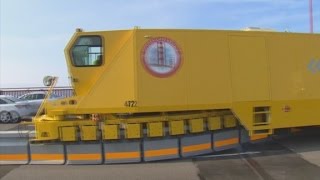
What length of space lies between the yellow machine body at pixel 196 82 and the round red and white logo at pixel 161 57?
0.02m

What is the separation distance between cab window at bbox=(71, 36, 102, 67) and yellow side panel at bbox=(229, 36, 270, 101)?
123 inches

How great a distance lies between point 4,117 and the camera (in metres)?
22.2

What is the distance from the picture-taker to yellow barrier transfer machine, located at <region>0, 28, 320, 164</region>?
11297mm

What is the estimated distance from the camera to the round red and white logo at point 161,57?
37.4ft

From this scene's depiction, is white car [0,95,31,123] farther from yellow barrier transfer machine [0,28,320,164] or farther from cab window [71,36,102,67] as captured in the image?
cab window [71,36,102,67]

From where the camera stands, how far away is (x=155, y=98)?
1141cm

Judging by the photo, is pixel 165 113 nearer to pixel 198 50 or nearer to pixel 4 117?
pixel 198 50

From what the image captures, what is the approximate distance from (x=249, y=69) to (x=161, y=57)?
7.30 feet

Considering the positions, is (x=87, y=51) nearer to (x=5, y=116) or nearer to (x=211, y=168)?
(x=211, y=168)

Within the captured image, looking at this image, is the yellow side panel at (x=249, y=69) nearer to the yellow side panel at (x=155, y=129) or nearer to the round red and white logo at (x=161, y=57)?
the round red and white logo at (x=161, y=57)

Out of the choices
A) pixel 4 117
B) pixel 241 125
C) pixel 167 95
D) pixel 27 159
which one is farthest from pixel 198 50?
A: pixel 4 117

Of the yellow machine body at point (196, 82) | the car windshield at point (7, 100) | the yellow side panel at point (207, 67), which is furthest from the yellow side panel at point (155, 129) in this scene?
the car windshield at point (7, 100)

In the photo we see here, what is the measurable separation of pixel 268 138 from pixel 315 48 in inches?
106

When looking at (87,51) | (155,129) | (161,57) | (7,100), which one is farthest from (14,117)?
(161,57)
